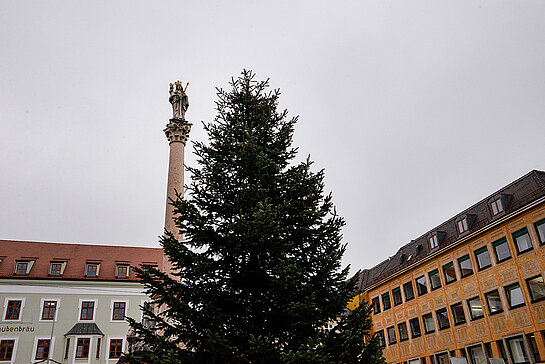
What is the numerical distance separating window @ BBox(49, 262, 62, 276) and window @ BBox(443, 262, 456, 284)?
103 feet

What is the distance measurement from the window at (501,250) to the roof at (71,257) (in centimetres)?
2730

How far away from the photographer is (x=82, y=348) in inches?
1486

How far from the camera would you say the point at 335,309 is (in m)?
11.7

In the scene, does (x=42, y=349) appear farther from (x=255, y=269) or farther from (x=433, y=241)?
(x=255, y=269)

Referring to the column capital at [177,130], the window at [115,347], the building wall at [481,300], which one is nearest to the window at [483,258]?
the building wall at [481,300]

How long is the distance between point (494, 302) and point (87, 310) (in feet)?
102

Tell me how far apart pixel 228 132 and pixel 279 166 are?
6.08 ft

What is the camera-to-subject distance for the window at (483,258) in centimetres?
2680

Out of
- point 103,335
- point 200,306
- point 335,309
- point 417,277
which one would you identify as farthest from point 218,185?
point 103,335

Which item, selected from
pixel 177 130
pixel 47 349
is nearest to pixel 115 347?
pixel 47 349

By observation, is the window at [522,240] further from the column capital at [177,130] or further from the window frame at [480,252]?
the column capital at [177,130]

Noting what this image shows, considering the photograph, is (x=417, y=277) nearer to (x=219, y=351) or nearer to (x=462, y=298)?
(x=462, y=298)

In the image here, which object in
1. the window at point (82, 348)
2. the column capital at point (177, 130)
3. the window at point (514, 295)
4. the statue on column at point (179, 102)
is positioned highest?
the statue on column at point (179, 102)

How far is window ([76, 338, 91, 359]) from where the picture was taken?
37469 mm
